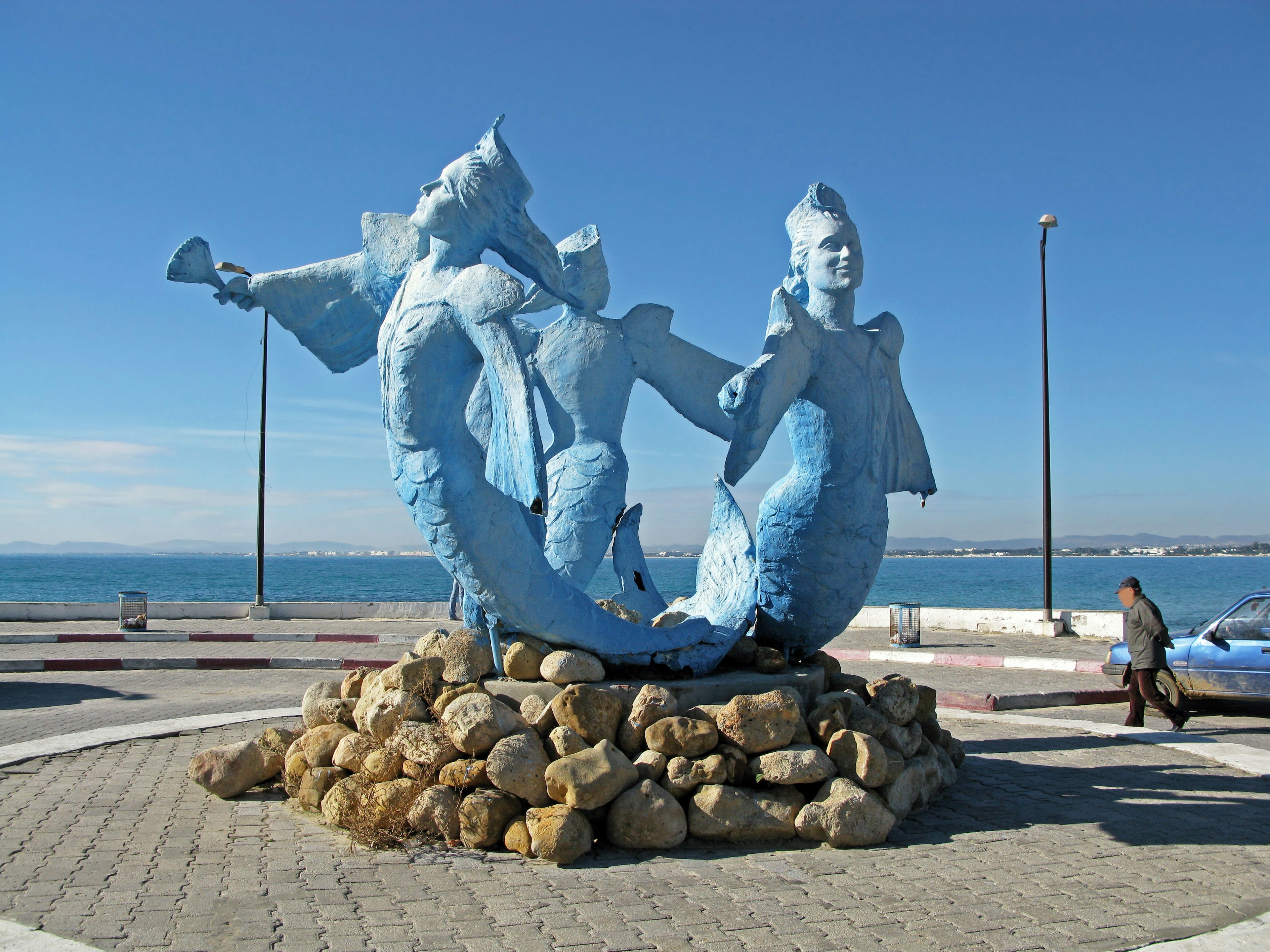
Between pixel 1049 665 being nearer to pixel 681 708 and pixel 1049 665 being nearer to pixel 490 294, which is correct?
pixel 681 708

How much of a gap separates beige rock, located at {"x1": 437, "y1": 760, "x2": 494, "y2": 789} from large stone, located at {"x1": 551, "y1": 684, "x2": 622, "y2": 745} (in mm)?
411

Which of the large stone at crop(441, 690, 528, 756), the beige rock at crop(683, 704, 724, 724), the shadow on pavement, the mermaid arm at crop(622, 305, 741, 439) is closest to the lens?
the large stone at crop(441, 690, 528, 756)

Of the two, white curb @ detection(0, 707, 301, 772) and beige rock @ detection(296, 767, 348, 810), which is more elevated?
beige rock @ detection(296, 767, 348, 810)

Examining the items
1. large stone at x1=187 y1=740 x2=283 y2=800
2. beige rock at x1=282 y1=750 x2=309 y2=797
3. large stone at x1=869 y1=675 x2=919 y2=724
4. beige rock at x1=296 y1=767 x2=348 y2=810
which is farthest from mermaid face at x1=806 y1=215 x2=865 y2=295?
large stone at x1=187 y1=740 x2=283 y2=800

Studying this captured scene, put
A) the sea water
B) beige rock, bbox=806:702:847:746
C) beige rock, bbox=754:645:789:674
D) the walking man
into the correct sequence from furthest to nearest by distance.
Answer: the sea water → the walking man → beige rock, bbox=754:645:789:674 → beige rock, bbox=806:702:847:746

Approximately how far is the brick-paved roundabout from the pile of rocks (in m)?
0.11

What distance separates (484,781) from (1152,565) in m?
172

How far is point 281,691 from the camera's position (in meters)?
9.72

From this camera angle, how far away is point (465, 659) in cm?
489

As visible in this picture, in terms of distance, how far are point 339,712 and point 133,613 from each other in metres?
12.6

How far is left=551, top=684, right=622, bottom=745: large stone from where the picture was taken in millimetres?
4402

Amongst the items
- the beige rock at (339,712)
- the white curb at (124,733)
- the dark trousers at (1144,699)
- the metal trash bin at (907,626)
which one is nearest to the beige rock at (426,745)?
the beige rock at (339,712)

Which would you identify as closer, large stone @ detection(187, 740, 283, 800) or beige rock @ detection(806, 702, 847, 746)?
beige rock @ detection(806, 702, 847, 746)

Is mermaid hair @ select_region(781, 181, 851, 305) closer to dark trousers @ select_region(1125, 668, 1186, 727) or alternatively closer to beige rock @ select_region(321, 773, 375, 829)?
beige rock @ select_region(321, 773, 375, 829)
